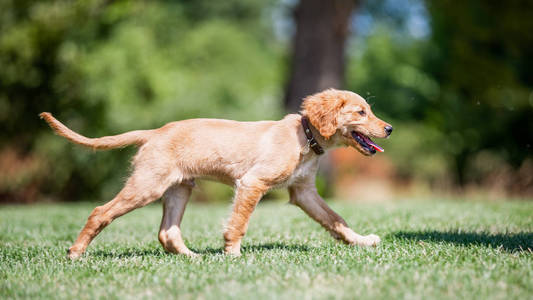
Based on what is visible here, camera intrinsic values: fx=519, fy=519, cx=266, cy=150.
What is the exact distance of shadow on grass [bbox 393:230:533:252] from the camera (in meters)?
4.70

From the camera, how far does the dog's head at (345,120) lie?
496cm

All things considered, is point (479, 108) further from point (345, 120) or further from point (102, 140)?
point (102, 140)

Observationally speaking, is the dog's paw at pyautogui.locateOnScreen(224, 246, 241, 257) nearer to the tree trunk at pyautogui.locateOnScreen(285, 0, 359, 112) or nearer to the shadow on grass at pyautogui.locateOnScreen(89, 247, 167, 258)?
the shadow on grass at pyautogui.locateOnScreen(89, 247, 167, 258)

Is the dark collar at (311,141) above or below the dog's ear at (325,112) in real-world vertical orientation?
below

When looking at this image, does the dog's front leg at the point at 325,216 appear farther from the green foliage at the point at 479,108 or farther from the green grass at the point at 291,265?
the green foliage at the point at 479,108

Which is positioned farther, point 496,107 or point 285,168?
point 496,107

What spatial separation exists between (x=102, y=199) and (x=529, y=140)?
505 inches

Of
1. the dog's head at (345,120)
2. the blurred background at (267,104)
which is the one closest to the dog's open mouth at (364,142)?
the dog's head at (345,120)

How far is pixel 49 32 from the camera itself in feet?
42.2

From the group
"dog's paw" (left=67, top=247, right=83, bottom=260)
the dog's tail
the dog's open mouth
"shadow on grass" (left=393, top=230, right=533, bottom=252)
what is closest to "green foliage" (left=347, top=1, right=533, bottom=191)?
"shadow on grass" (left=393, top=230, right=533, bottom=252)

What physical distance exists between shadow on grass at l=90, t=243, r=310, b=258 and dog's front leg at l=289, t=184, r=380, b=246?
330 millimetres

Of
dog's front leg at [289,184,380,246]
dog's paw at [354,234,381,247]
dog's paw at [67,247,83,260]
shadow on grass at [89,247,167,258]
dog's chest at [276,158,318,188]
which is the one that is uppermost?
dog's chest at [276,158,318,188]

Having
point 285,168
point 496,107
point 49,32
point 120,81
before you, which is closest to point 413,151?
point 496,107

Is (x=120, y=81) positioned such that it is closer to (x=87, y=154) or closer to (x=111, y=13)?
(x=111, y=13)
